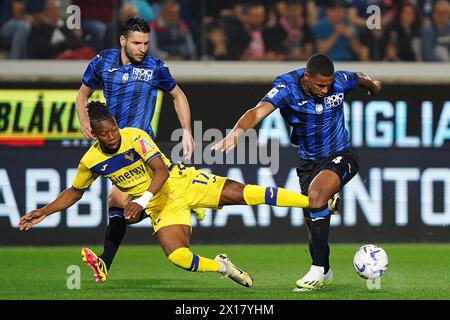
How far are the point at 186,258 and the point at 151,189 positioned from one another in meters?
0.66

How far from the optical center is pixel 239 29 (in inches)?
578

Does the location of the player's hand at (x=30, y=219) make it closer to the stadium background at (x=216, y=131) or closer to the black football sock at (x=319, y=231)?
the black football sock at (x=319, y=231)

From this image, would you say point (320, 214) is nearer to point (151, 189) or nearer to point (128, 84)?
point (151, 189)

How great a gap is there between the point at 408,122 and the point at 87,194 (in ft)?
14.2

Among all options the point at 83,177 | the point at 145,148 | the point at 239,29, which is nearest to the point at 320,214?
the point at 145,148

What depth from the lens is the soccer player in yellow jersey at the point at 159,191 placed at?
8984 millimetres

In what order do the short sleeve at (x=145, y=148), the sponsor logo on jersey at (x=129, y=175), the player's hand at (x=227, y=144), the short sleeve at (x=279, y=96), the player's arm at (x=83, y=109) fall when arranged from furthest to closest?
the player's arm at (x=83, y=109)
the short sleeve at (x=279, y=96)
the sponsor logo on jersey at (x=129, y=175)
the short sleeve at (x=145, y=148)
the player's hand at (x=227, y=144)

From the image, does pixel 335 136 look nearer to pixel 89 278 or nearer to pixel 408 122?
pixel 89 278

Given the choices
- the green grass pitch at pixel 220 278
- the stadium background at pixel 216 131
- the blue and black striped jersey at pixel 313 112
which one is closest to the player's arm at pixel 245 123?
the blue and black striped jersey at pixel 313 112

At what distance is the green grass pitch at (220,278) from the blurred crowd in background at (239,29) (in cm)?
265

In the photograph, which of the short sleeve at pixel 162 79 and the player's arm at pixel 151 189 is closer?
the player's arm at pixel 151 189
